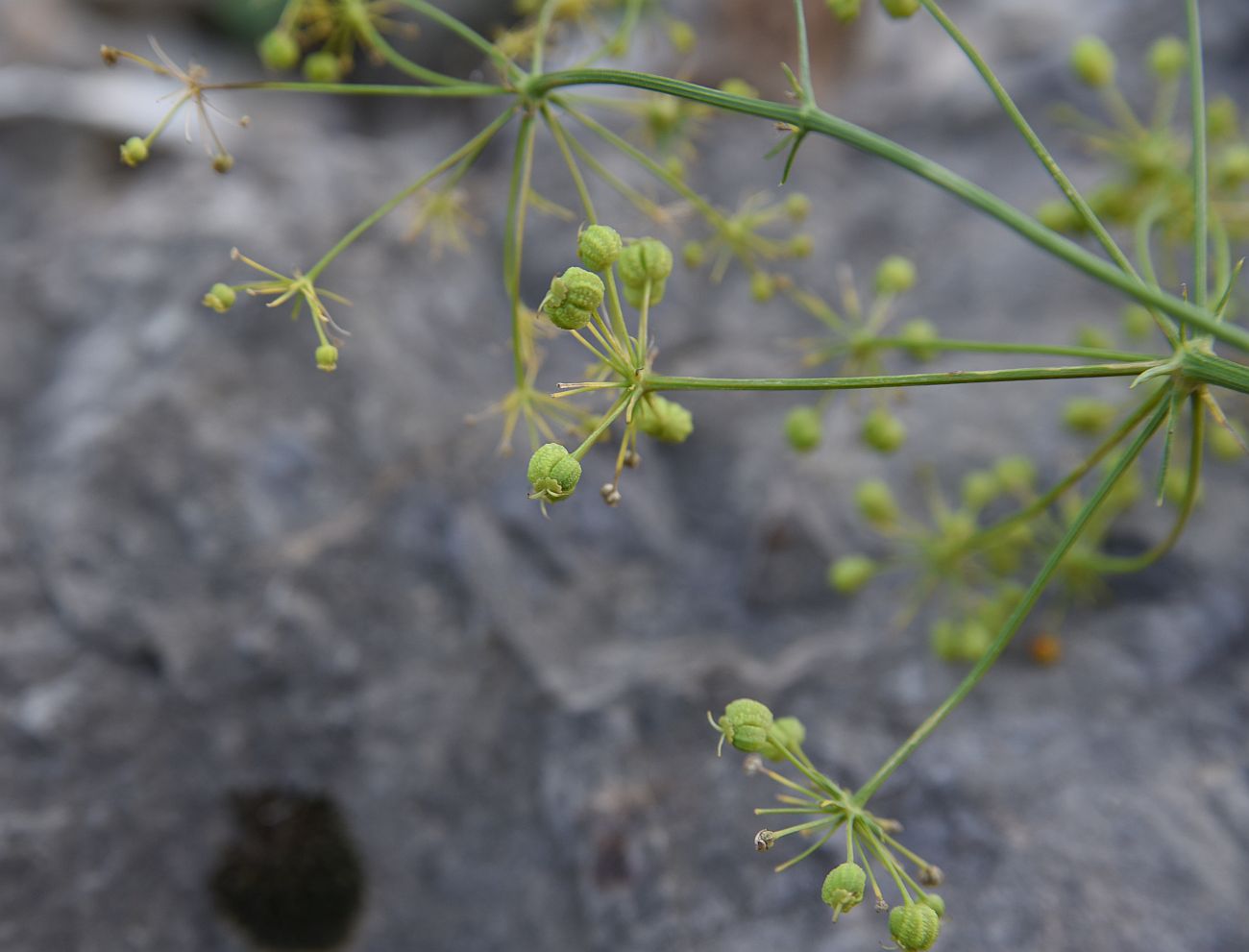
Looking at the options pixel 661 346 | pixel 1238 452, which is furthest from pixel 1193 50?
pixel 661 346

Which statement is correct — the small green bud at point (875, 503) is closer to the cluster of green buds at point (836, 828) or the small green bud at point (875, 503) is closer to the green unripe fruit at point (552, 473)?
the cluster of green buds at point (836, 828)

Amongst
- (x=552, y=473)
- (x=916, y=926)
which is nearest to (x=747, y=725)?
(x=916, y=926)

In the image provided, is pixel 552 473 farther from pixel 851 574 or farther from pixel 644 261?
pixel 851 574

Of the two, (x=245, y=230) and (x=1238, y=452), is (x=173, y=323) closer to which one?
(x=245, y=230)

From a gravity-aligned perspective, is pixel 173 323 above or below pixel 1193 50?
below

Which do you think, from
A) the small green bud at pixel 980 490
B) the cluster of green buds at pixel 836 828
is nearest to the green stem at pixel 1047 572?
the cluster of green buds at pixel 836 828

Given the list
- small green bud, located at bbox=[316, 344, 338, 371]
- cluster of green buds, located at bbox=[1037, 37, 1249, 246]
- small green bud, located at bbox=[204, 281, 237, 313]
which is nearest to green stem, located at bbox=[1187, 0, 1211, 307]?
cluster of green buds, located at bbox=[1037, 37, 1249, 246]
